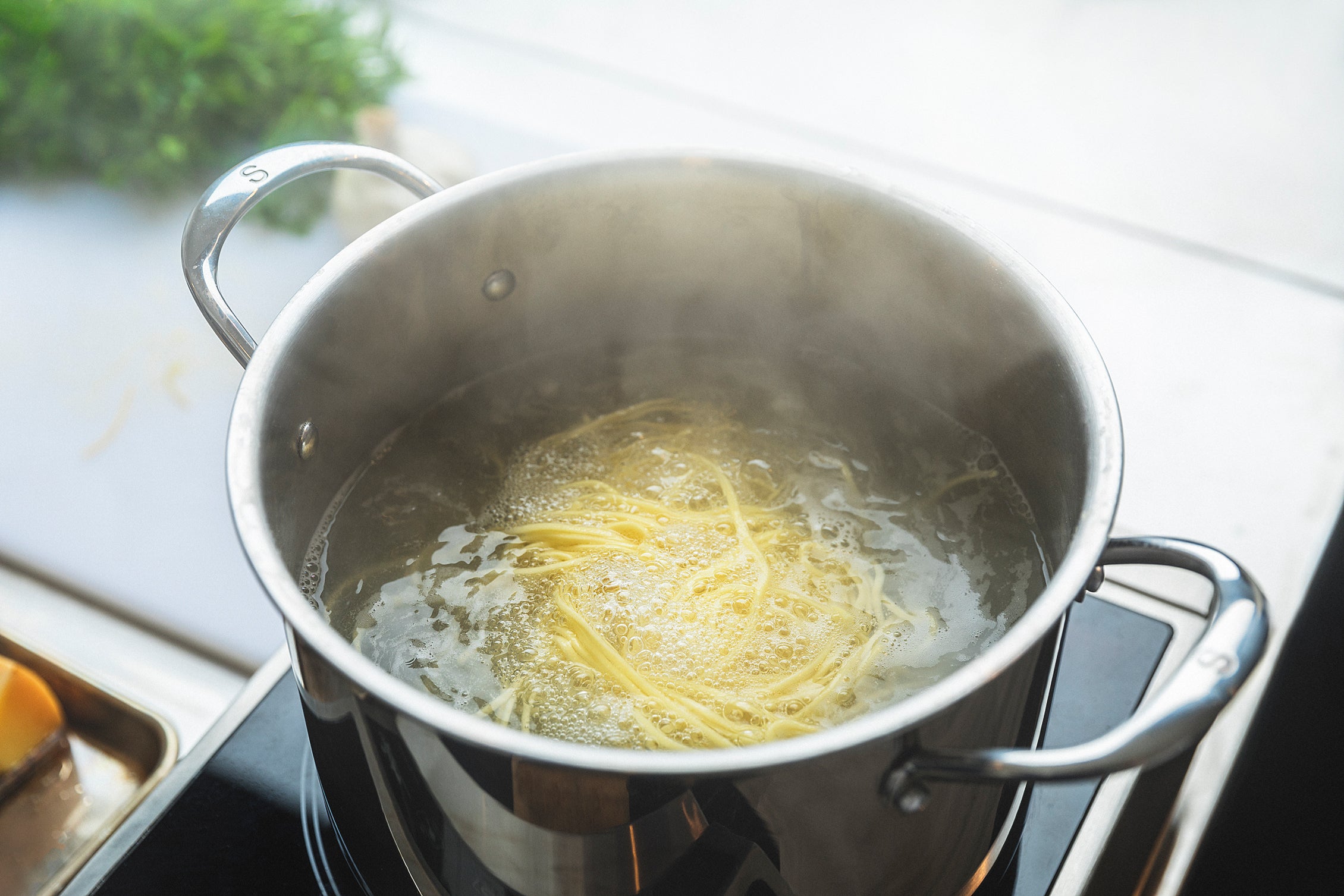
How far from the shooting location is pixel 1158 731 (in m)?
0.47

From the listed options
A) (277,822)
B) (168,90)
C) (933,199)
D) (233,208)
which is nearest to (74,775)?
(277,822)

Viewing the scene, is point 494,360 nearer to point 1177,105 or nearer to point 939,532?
point 939,532

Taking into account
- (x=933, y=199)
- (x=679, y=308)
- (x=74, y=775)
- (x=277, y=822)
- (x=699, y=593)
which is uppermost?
(x=933, y=199)

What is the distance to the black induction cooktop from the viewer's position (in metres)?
0.70

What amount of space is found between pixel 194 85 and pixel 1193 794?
1.52 m

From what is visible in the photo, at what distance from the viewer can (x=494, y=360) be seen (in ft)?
3.21

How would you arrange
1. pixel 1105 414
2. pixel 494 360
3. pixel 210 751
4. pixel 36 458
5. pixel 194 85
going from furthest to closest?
pixel 194 85 → pixel 36 458 → pixel 494 360 → pixel 210 751 → pixel 1105 414

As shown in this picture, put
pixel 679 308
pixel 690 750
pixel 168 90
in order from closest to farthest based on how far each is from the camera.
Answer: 1. pixel 690 750
2. pixel 679 308
3. pixel 168 90

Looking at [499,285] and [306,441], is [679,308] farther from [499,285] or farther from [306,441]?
[306,441]

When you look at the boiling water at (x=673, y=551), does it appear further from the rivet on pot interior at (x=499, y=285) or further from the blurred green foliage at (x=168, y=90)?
the blurred green foliage at (x=168, y=90)

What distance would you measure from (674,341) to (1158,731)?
0.64m

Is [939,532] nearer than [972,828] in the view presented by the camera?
No

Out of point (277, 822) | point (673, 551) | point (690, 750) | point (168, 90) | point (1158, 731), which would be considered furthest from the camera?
point (168, 90)

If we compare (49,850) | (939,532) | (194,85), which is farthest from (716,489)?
(194,85)
